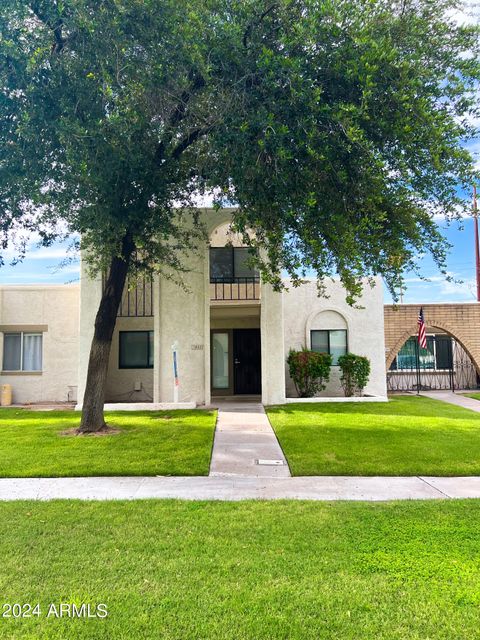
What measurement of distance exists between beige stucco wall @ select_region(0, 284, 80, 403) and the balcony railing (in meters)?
5.18

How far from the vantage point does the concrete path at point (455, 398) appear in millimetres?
14574

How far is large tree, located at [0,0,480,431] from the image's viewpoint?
6.84 meters

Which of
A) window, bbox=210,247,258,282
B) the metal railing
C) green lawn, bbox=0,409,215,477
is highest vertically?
window, bbox=210,247,258,282

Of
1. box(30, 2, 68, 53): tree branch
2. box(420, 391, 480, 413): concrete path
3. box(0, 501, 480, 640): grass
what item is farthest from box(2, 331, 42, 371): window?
box(420, 391, 480, 413): concrete path

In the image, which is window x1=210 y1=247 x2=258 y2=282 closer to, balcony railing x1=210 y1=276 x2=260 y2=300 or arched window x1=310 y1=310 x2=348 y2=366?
balcony railing x1=210 y1=276 x2=260 y2=300

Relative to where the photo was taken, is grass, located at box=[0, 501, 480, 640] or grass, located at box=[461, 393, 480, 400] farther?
grass, located at box=[461, 393, 480, 400]

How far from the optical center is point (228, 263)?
50.5 ft

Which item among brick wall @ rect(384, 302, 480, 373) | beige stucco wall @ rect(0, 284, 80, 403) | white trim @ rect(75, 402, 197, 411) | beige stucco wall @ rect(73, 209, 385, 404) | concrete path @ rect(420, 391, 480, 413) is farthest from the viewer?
brick wall @ rect(384, 302, 480, 373)

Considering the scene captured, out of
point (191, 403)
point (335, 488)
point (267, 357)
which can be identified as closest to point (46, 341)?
point (191, 403)

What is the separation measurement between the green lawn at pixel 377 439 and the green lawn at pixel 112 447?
5.65ft

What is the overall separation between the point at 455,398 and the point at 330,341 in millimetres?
5076

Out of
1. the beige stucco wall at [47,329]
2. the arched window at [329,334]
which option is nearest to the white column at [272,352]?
the arched window at [329,334]

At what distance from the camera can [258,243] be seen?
936 centimetres

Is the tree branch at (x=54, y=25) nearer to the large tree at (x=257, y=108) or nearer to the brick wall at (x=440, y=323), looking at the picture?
the large tree at (x=257, y=108)
